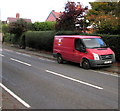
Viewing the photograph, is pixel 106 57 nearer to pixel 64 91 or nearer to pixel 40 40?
pixel 64 91

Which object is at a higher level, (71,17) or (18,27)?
(71,17)

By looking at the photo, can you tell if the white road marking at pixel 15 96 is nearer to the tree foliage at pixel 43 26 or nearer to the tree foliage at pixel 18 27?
the tree foliage at pixel 18 27

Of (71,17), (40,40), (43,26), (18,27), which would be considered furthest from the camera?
(43,26)

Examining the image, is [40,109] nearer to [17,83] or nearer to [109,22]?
[17,83]

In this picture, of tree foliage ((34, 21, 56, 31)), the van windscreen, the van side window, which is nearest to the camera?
the van windscreen

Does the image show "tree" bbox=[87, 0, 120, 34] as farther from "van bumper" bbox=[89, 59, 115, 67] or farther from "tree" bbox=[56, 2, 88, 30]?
"van bumper" bbox=[89, 59, 115, 67]

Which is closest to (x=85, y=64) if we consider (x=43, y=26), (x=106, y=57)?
(x=106, y=57)

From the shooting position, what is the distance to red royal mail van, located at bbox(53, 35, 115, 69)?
10916mm

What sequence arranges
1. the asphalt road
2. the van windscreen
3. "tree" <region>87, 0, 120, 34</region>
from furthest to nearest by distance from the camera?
"tree" <region>87, 0, 120, 34</region>, the van windscreen, the asphalt road

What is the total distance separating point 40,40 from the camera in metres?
22.9

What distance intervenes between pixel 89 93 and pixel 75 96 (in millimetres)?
616

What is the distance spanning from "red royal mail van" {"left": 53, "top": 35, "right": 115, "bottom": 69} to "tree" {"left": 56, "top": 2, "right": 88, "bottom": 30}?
5001 millimetres

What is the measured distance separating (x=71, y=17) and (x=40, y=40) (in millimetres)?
6244

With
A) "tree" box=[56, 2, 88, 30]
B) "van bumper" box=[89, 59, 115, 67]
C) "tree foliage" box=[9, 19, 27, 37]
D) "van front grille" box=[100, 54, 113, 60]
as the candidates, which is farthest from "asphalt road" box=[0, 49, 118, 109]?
"tree foliage" box=[9, 19, 27, 37]
